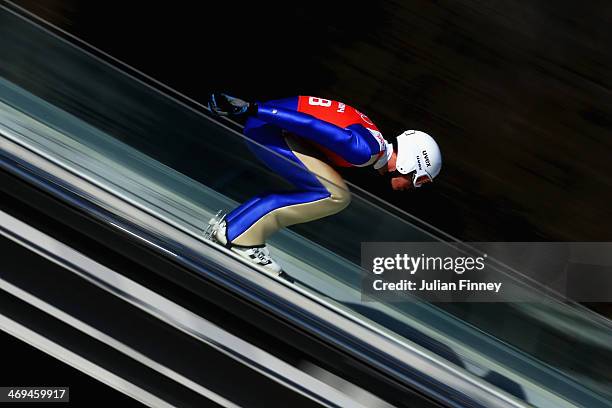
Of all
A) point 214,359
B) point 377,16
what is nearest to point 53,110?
point 214,359

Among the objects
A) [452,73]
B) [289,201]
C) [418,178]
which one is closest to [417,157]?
[418,178]

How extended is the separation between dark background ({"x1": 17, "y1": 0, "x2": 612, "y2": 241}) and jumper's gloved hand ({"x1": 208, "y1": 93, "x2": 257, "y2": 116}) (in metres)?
1.54

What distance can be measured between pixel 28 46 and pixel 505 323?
2.04 metres

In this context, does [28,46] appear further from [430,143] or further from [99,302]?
[430,143]

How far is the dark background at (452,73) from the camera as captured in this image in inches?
196

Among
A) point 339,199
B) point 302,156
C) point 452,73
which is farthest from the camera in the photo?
point 452,73

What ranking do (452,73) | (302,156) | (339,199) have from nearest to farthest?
(339,199)
(302,156)
(452,73)

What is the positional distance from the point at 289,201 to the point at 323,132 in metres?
0.28

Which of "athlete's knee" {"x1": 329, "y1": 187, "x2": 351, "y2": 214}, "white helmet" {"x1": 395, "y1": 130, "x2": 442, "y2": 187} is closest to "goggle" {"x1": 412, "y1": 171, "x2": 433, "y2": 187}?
"white helmet" {"x1": 395, "y1": 130, "x2": 442, "y2": 187}

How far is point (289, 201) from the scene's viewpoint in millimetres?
3482

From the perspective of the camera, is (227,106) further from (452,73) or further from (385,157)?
(452,73)

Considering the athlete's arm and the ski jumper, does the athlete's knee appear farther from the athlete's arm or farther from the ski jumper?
the athlete's arm

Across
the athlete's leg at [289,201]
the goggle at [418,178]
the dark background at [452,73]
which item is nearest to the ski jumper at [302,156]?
the athlete's leg at [289,201]

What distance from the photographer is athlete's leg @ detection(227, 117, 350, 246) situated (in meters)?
3.44
